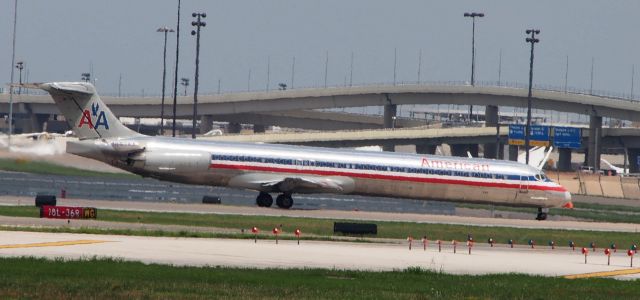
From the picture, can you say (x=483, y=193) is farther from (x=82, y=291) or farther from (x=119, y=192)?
(x=82, y=291)

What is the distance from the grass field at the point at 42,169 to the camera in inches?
3388

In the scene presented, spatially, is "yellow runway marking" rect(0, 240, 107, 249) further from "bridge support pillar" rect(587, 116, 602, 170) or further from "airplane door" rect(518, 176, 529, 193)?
"bridge support pillar" rect(587, 116, 602, 170)

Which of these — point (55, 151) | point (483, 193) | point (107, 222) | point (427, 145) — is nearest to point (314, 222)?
point (107, 222)

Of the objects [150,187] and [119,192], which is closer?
[119,192]

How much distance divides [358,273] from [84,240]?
1248cm

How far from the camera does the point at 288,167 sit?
7519 centimetres

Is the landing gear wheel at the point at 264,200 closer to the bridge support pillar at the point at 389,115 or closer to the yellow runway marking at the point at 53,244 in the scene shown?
the yellow runway marking at the point at 53,244

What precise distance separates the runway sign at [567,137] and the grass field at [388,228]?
9506 centimetres

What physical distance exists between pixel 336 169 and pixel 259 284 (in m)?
40.0

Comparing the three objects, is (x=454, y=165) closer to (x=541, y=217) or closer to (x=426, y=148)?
(x=541, y=217)

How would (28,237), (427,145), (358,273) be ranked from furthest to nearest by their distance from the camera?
(427,145) → (28,237) → (358,273)

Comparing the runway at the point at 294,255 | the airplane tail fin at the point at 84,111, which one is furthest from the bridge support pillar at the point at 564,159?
the runway at the point at 294,255

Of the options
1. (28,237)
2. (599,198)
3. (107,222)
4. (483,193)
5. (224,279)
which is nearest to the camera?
(224,279)

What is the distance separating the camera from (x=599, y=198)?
116 metres
